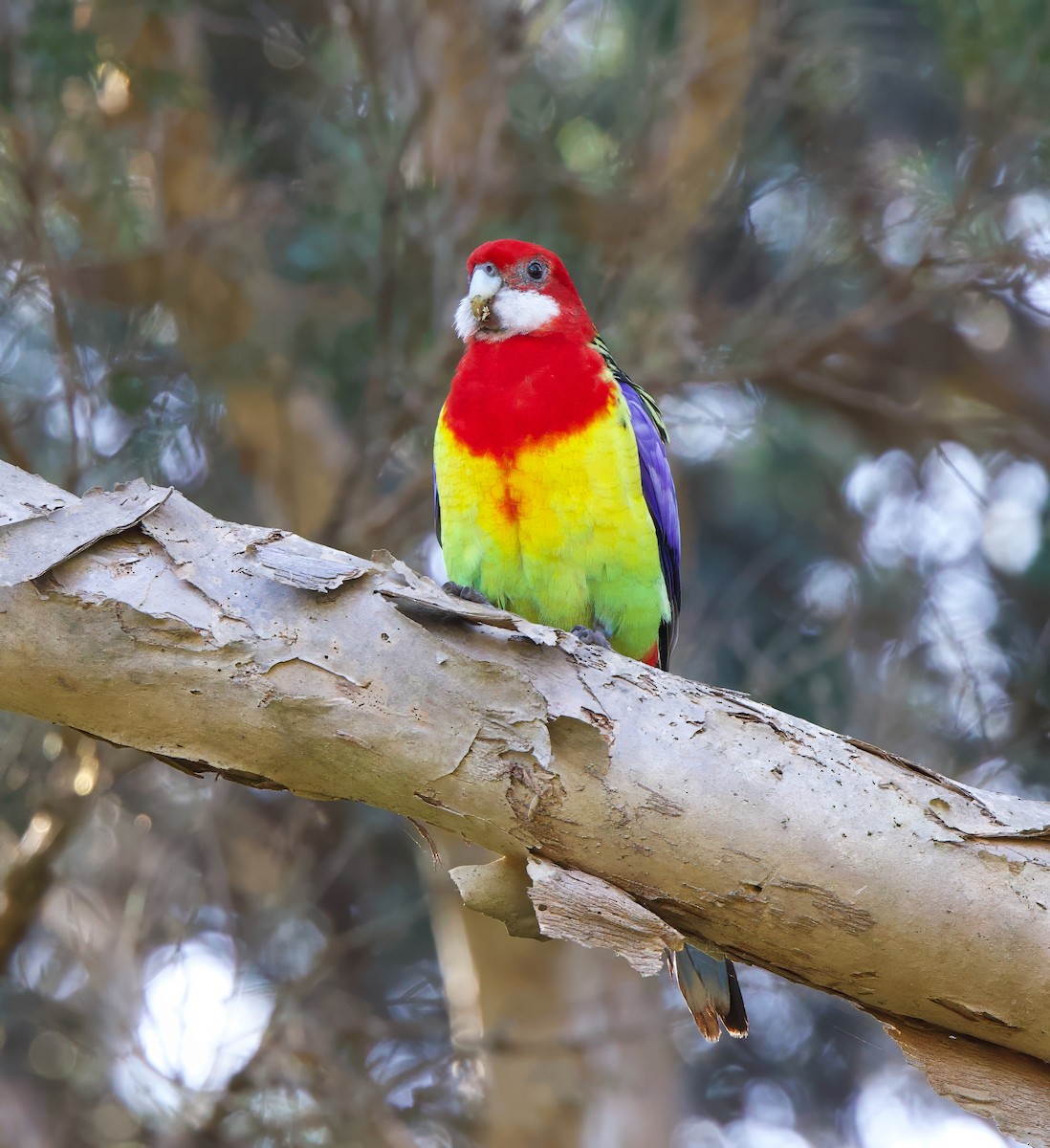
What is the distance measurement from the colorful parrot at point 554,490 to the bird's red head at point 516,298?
0.02m

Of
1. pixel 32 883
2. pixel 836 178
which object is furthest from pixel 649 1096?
pixel 836 178

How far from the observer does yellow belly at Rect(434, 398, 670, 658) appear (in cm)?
423

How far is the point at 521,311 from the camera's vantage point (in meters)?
4.75

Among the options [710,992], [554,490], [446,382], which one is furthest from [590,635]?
[446,382]

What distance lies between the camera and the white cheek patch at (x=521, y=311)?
4734 millimetres

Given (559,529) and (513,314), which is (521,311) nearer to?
(513,314)

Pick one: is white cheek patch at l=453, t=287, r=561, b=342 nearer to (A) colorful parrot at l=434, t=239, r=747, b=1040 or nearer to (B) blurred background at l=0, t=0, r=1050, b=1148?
(A) colorful parrot at l=434, t=239, r=747, b=1040

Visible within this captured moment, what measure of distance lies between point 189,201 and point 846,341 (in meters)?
4.06

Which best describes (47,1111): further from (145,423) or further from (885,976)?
(885,976)

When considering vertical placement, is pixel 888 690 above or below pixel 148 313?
below

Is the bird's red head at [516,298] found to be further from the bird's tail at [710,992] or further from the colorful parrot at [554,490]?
the bird's tail at [710,992]

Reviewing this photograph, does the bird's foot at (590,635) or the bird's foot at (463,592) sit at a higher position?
the bird's foot at (463,592)

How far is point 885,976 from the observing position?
112 inches

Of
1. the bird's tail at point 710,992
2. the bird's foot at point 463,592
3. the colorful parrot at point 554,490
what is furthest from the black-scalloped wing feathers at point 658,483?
the bird's tail at point 710,992
